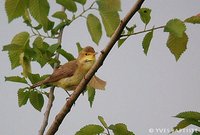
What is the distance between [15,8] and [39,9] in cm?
12

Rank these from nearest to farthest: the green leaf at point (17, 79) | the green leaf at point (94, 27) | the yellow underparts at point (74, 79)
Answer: the green leaf at point (94, 27)
the green leaf at point (17, 79)
the yellow underparts at point (74, 79)

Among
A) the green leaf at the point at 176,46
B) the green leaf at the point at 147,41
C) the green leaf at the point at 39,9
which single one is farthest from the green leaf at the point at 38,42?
the green leaf at the point at 176,46

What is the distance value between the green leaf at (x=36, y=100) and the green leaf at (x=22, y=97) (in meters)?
0.03

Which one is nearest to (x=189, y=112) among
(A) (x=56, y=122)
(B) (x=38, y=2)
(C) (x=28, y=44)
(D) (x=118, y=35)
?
(D) (x=118, y=35)

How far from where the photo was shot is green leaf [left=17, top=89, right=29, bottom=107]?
290cm

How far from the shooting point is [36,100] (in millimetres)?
→ 2934

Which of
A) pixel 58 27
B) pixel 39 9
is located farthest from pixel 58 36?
pixel 39 9

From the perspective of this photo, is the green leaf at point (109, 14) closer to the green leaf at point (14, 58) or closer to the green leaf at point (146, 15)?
the green leaf at point (146, 15)

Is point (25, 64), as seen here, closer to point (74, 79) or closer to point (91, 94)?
point (91, 94)

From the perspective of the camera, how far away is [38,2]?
1939mm

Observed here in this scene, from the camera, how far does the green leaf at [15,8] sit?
1976 mm

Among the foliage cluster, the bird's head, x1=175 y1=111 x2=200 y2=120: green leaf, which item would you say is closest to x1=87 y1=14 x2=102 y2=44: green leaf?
the foliage cluster

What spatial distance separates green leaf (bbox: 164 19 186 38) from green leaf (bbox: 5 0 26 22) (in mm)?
687

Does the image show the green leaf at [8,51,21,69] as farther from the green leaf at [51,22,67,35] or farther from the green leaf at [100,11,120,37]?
the green leaf at [100,11,120,37]
